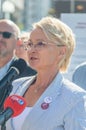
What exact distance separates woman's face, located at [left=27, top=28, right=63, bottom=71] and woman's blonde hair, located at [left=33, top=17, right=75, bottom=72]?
0.11 feet

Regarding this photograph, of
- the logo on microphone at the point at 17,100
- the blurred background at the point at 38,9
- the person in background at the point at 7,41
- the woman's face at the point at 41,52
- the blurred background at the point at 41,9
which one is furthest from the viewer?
the blurred background at the point at 41,9

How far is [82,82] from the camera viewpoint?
4.46 meters

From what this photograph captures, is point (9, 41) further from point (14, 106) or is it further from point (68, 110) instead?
point (14, 106)

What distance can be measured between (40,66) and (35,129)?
1.38 feet

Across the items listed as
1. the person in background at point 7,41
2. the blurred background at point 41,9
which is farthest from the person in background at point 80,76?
the blurred background at point 41,9

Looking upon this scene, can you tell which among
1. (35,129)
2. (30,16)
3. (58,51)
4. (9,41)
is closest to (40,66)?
(58,51)

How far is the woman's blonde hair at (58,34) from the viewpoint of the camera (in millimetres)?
3455

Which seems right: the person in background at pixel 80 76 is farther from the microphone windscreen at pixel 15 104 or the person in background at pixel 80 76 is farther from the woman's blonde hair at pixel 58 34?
the microphone windscreen at pixel 15 104

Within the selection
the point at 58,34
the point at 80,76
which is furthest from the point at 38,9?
the point at 58,34

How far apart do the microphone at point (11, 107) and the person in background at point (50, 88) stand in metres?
0.40

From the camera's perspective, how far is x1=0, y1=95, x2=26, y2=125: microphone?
2.62m

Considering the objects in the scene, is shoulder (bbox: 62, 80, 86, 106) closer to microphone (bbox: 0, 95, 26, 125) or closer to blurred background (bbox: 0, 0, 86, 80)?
microphone (bbox: 0, 95, 26, 125)

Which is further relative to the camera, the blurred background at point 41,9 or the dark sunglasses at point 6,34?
the blurred background at point 41,9

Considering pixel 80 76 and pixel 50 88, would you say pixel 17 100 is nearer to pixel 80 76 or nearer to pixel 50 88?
pixel 50 88
